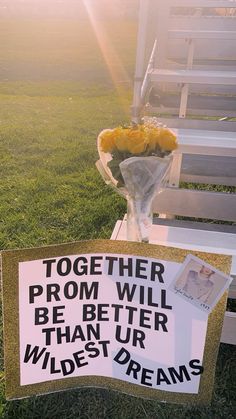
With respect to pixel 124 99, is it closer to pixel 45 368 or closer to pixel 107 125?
pixel 107 125

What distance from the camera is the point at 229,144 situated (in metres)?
2.22

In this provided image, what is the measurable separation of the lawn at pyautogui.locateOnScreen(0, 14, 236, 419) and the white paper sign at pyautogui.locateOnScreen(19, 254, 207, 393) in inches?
6.4

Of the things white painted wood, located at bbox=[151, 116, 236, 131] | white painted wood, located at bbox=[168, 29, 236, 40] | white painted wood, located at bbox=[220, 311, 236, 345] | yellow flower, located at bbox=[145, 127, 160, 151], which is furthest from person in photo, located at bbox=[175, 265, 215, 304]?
white painted wood, located at bbox=[168, 29, 236, 40]

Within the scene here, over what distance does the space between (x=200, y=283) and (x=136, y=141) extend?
Answer: 53cm

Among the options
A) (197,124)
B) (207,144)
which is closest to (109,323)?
(207,144)

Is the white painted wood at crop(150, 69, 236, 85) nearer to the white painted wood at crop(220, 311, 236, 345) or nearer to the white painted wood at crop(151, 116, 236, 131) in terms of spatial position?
the white painted wood at crop(151, 116, 236, 131)

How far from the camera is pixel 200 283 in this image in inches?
57.5

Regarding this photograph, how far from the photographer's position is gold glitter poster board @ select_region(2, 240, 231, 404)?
150 cm

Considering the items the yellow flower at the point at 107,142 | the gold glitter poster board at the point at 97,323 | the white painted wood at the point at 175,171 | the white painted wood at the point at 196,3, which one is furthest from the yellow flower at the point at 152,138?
the white painted wood at the point at 196,3

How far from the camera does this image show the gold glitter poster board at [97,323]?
4.92ft

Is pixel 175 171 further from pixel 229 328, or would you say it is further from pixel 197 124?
pixel 229 328

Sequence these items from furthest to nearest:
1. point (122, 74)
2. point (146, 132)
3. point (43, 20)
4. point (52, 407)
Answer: point (43, 20)
point (122, 74)
point (52, 407)
point (146, 132)

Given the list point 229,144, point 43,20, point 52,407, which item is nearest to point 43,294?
point 52,407

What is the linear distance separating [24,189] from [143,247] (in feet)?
7.56
